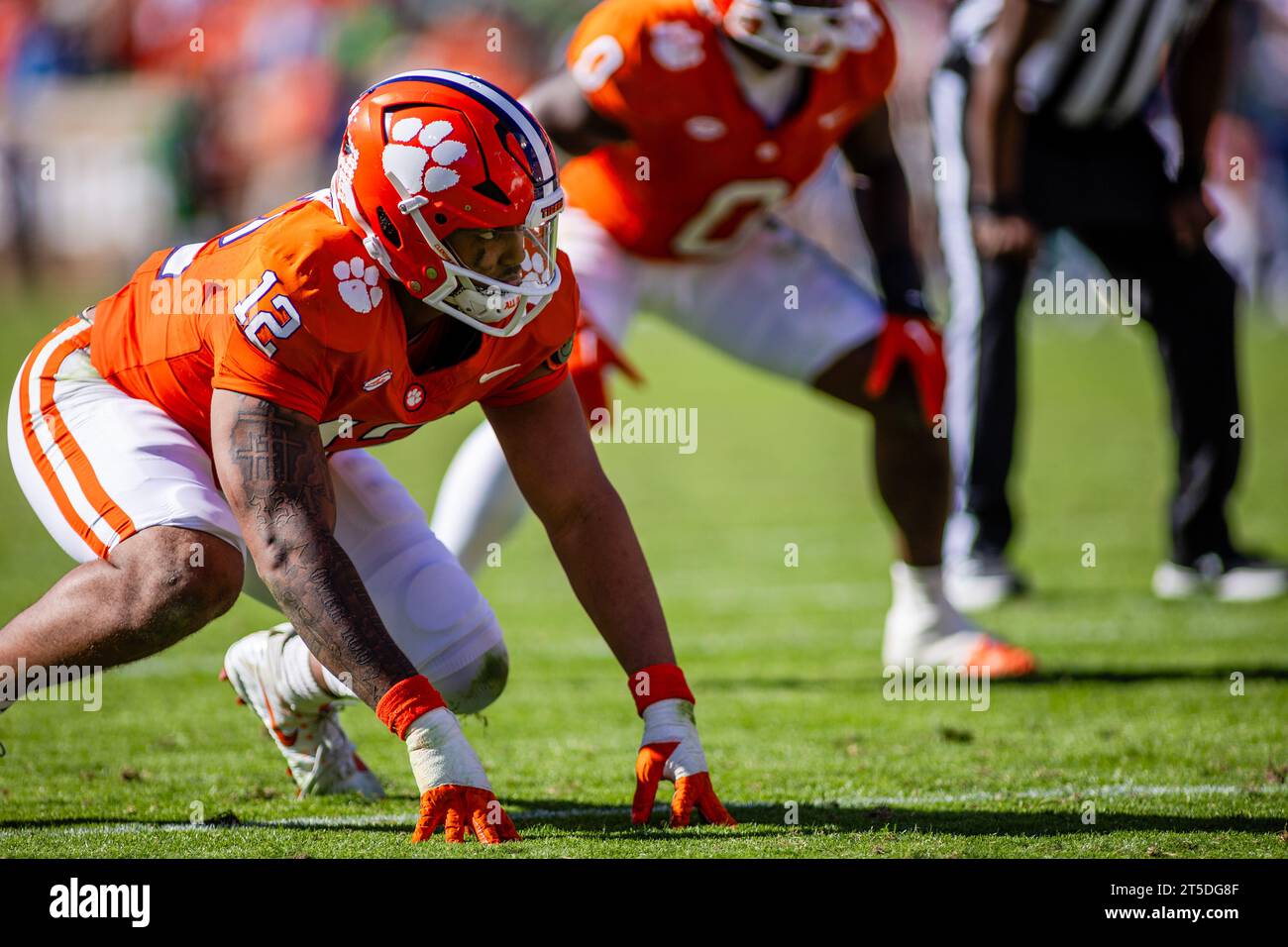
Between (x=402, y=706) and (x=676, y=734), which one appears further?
(x=676, y=734)

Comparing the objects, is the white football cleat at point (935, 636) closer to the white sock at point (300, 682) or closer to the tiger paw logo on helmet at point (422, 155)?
the white sock at point (300, 682)

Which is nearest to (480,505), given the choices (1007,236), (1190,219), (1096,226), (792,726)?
(792,726)

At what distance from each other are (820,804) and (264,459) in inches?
59.4

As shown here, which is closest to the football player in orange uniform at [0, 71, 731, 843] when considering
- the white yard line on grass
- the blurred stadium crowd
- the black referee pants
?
the white yard line on grass

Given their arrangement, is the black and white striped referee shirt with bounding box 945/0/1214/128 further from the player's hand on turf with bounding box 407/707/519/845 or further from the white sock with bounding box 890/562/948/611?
the player's hand on turf with bounding box 407/707/519/845

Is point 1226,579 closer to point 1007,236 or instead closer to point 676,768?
point 1007,236

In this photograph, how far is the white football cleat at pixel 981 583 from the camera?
619 centimetres

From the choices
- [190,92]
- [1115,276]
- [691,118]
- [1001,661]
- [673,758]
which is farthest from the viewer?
[190,92]

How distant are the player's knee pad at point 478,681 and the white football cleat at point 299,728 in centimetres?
32

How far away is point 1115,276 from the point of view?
6281 millimetres

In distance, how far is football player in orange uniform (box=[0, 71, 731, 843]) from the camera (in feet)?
9.82

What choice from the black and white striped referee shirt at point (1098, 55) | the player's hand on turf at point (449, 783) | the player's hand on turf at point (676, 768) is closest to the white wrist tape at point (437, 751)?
the player's hand on turf at point (449, 783)

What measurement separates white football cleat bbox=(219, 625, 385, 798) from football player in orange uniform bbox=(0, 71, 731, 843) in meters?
0.06
